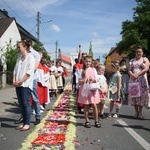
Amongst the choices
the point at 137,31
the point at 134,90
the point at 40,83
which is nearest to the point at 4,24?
the point at 137,31

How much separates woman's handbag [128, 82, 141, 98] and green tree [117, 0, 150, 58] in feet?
143

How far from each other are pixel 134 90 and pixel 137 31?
4597 centimetres

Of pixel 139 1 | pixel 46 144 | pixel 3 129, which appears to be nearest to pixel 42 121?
pixel 3 129

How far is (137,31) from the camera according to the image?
53.5m

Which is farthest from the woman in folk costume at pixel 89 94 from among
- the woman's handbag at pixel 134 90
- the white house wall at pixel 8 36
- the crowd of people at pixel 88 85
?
the white house wall at pixel 8 36

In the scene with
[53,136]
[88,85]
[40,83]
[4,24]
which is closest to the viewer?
[53,136]

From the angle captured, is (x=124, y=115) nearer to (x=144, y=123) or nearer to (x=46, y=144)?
(x=144, y=123)

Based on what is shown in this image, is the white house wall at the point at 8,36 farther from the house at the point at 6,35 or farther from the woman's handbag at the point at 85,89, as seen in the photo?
the woman's handbag at the point at 85,89

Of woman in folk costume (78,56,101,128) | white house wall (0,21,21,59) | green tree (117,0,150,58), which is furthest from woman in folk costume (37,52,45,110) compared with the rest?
green tree (117,0,150,58)

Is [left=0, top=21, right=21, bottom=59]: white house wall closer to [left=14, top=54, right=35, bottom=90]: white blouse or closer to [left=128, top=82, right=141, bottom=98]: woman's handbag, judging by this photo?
[left=128, top=82, right=141, bottom=98]: woman's handbag

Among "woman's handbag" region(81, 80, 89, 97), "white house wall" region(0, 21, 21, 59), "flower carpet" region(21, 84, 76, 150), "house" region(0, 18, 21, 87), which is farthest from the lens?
"white house wall" region(0, 21, 21, 59)

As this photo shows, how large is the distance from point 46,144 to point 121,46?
51.9 metres

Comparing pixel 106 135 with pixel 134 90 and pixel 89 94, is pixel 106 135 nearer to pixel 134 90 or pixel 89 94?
pixel 89 94

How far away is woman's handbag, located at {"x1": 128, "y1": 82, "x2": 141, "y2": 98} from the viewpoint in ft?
29.7
